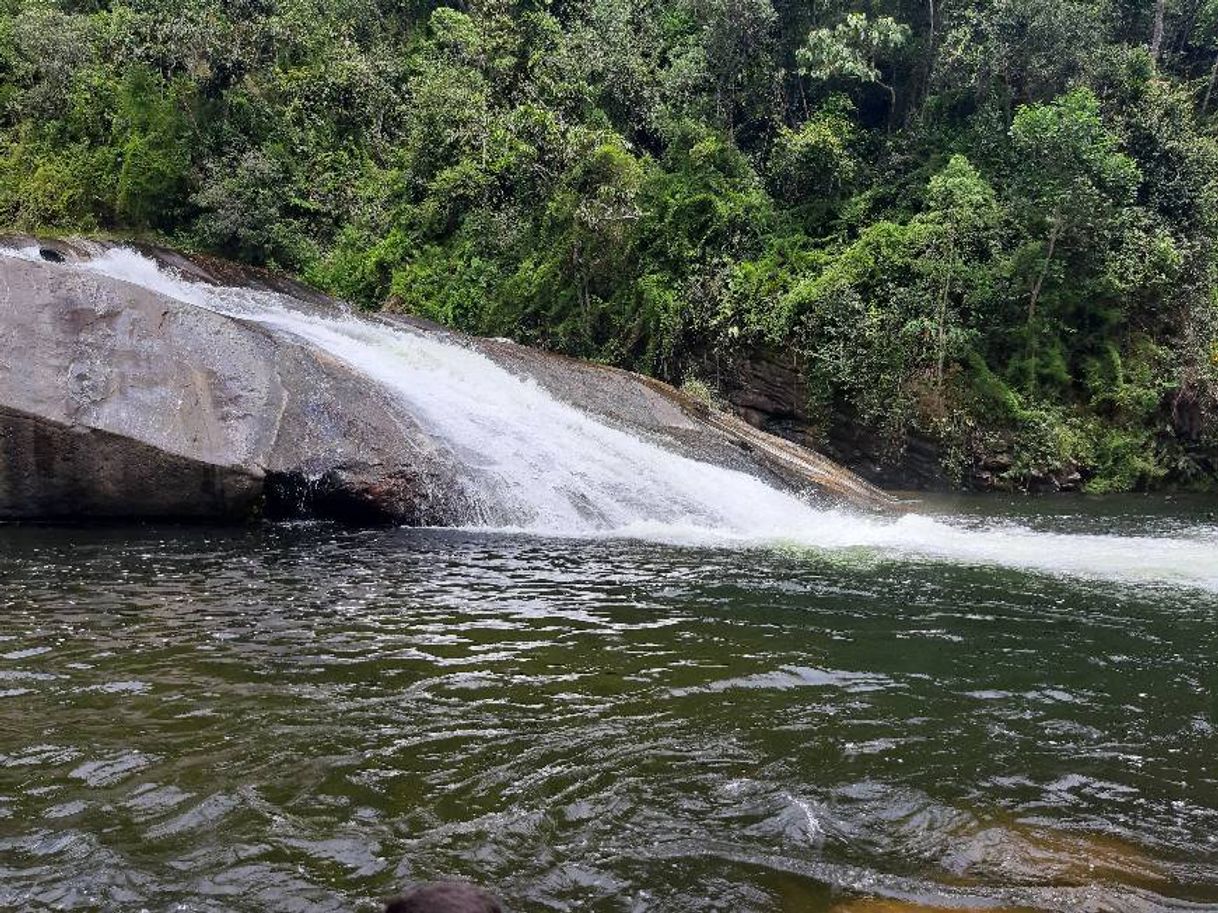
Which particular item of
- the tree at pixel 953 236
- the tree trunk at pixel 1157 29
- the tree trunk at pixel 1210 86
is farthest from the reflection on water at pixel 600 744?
the tree trunk at pixel 1210 86

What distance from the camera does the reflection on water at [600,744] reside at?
452 centimetres

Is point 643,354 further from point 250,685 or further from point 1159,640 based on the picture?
point 250,685

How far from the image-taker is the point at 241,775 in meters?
5.49

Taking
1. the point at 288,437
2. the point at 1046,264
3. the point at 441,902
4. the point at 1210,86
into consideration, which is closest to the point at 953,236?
the point at 1046,264

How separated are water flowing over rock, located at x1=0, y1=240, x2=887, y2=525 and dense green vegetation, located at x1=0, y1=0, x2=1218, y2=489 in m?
8.01

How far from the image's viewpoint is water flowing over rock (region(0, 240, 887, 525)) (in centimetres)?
1367

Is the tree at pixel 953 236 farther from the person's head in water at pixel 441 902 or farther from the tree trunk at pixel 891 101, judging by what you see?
the person's head in water at pixel 441 902

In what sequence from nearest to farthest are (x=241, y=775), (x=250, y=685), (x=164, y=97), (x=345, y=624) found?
(x=241, y=775) → (x=250, y=685) → (x=345, y=624) → (x=164, y=97)

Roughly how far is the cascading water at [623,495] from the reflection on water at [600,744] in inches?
132

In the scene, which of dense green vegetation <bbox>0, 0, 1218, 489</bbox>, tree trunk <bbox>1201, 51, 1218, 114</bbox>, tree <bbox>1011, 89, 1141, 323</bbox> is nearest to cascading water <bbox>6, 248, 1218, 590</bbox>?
dense green vegetation <bbox>0, 0, 1218, 489</bbox>

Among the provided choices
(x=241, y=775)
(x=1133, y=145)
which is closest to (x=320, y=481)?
(x=241, y=775)

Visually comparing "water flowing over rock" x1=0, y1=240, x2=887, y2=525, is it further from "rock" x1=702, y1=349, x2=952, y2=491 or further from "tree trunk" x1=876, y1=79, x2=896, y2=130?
"tree trunk" x1=876, y1=79, x2=896, y2=130

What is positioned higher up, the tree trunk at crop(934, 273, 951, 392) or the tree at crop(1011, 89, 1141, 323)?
the tree at crop(1011, 89, 1141, 323)

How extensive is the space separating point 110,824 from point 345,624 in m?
4.04
